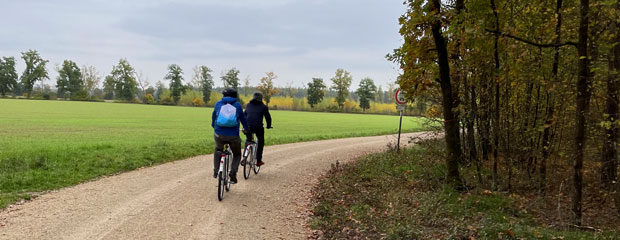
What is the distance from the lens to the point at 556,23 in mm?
6227

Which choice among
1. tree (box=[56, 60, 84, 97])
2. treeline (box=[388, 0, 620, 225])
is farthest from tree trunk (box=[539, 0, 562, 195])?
tree (box=[56, 60, 84, 97])

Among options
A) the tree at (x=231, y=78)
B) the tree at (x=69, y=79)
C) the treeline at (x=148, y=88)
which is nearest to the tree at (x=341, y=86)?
the treeline at (x=148, y=88)

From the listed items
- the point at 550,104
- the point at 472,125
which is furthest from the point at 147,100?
the point at 550,104

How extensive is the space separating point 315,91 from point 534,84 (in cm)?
10056

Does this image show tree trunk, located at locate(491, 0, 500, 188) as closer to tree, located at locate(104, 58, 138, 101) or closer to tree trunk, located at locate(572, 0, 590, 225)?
tree trunk, located at locate(572, 0, 590, 225)

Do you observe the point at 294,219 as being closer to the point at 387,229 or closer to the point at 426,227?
the point at 387,229

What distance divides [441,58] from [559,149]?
2757mm

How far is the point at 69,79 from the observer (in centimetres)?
10144

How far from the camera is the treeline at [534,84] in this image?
16.8 feet

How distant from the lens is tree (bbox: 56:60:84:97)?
99812 millimetres

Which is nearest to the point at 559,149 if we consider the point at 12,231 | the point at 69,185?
the point at 12,231

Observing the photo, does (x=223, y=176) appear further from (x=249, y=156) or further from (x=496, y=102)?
(x=496, y=102)

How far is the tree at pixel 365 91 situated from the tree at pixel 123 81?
224 ft

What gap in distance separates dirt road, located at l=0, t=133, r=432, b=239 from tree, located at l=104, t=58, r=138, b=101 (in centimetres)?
10638
